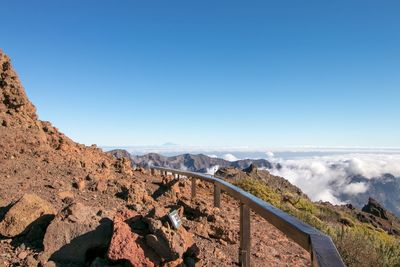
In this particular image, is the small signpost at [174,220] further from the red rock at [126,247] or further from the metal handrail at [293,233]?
the metal handrail at [293,233]

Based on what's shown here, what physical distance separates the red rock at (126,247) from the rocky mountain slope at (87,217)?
10 mm

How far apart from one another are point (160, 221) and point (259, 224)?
207 inches

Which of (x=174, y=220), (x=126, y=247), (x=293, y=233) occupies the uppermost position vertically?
(x=293, y=233)

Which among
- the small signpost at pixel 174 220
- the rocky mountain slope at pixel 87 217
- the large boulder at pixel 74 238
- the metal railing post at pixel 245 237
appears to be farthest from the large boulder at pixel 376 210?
the large boulder at pixel 74 238

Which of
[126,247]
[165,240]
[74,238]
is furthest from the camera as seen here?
[74,238]

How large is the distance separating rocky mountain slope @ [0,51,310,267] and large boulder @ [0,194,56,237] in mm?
11

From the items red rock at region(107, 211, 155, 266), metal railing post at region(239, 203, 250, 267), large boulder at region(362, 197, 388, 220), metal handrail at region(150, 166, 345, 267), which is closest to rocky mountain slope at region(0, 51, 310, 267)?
red rock at region(107, 211, 155, 266)

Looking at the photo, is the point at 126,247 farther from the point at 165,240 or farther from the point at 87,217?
the point at 87,217

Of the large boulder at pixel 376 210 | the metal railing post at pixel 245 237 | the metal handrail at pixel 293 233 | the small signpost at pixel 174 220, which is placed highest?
the metal handrail at pixel 293 233

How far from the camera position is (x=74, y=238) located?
181 inches

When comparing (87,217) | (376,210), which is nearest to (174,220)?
(87,217)

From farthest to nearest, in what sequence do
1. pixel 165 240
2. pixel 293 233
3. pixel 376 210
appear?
pixel 376 210
pixel 165 240
pixel 293 233

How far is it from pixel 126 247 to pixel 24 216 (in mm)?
1638

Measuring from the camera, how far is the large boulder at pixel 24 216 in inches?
194
